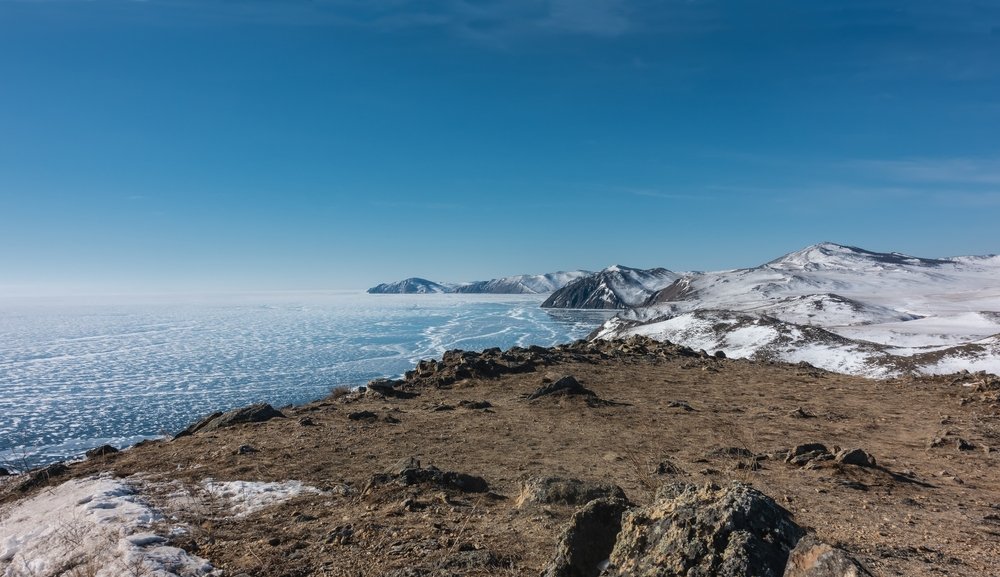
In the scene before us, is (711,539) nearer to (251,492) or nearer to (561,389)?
(251,492)

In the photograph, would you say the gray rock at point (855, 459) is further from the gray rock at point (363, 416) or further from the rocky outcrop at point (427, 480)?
the gray rock at point (363, 416)

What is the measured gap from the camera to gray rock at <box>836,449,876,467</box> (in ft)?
27.0

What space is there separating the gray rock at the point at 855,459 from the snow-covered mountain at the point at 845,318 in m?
17.9

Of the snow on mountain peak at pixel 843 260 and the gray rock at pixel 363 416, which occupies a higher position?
the snow on mountain peak at pixel 843 260

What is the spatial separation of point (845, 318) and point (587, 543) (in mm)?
54836

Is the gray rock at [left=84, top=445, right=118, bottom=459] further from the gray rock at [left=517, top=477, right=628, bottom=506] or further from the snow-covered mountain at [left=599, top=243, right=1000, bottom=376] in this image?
the snow-covered mountain at [left=599, top=243, right=1000, bottom=376]

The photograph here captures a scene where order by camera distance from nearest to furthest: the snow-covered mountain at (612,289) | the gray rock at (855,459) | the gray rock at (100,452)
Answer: the gray rock at (855,459)
the gray rock at (100,452)
the snow-covered mountain at (612,289)

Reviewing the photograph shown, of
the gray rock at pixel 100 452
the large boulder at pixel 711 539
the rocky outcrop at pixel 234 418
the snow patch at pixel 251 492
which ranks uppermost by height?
the large boulder at pixel 711 539

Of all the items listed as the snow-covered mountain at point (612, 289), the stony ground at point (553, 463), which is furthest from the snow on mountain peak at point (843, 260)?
the stony ground at point (553, 463)

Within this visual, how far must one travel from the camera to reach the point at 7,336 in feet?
218

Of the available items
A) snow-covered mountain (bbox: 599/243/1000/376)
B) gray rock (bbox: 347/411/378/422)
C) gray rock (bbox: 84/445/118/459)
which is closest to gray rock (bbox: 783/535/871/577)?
gray rock (bbox: 347/411/378/422)

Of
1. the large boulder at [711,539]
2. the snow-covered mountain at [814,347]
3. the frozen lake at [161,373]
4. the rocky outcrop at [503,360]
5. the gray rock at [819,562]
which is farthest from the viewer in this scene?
the snow-covered mountain at [814,347]

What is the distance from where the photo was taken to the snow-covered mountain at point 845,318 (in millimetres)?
25219

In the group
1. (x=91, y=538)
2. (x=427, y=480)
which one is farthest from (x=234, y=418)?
(x=427, y=480)
